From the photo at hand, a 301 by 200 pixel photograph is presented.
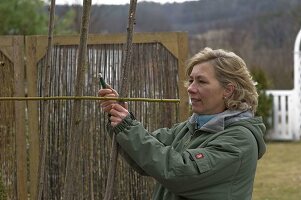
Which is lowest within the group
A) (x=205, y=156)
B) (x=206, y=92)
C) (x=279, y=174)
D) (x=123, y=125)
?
(x=279, y=174)

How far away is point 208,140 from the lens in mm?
2463

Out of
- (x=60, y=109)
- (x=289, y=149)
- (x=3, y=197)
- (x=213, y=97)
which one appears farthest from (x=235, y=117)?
(x=289, y=149)

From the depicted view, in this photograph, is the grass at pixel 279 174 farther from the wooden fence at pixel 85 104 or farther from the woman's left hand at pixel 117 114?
the woman's left hand at pixel 117 114

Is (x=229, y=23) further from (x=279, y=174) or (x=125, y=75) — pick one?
(x=125, y=75)

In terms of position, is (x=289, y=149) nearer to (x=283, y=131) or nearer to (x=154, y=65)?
(x=283, y=131)

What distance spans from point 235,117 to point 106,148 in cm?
191

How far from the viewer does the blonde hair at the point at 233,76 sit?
99.4 inches

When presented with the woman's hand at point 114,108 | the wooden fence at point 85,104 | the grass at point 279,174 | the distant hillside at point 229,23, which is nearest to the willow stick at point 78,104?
the woman's hand at point 114,108

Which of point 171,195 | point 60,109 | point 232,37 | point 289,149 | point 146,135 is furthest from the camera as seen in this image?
point 232,37

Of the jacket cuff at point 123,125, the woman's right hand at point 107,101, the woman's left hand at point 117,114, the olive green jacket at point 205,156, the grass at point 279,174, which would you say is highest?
the woman's right hand at point 107,101

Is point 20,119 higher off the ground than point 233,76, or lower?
lower

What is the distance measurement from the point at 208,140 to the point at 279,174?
696cm

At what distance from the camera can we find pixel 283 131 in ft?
43.8

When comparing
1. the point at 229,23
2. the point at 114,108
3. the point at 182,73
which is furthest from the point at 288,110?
the point at 229,23
